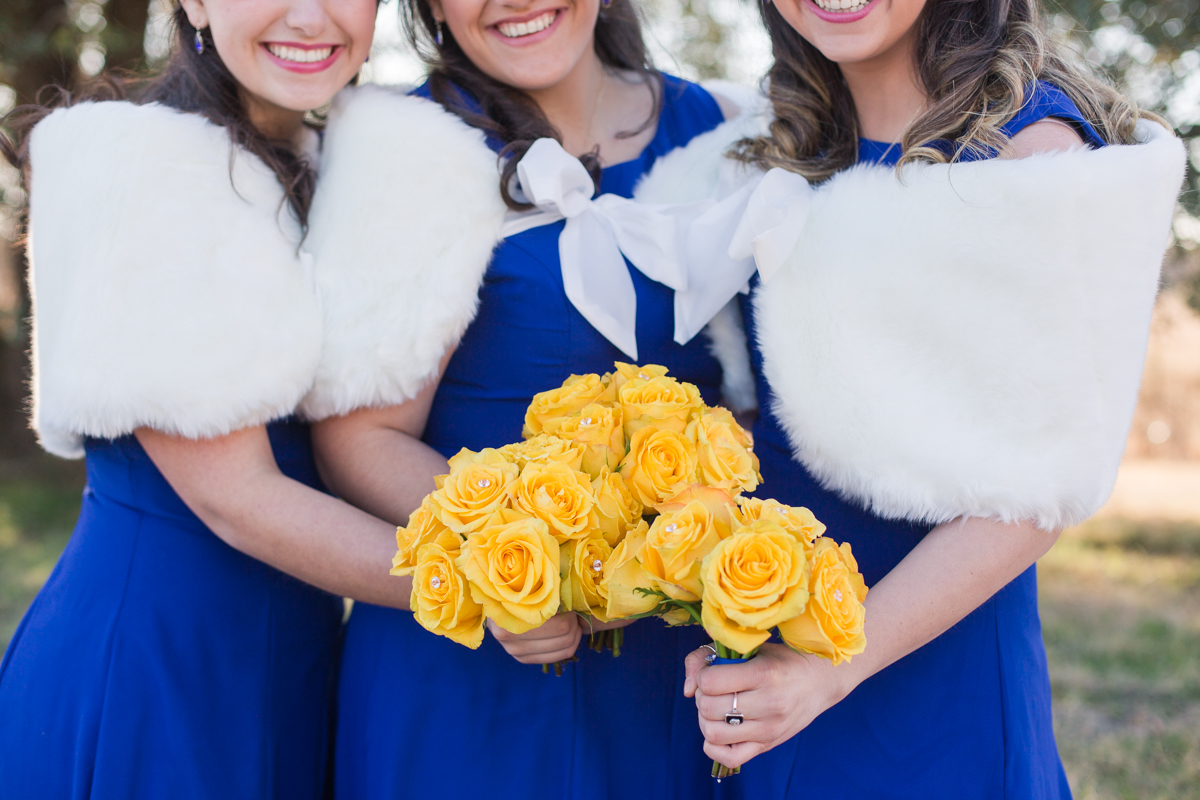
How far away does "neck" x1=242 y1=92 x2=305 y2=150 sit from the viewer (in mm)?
2168

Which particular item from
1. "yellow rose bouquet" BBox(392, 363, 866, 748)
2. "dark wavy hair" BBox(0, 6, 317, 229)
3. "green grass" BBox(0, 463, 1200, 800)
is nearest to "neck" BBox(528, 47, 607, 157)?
"dark wavy hair" BBox(0, 6, 317, 229)

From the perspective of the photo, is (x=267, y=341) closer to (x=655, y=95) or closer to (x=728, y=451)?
(x=728, y=451)

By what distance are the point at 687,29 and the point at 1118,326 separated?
5.47 metres

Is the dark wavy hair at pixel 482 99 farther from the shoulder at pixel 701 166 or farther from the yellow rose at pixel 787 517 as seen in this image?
the yellow rose at pixel 787 517

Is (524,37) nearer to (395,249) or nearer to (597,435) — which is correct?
(395,249)

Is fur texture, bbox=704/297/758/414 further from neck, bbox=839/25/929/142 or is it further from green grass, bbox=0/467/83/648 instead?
green grass, bbox=0/467/83/648

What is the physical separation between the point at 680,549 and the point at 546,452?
12.1 inches

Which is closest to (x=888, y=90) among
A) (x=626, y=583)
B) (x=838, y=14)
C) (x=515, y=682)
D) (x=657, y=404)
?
(x=838, y=14)

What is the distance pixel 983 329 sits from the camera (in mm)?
1623

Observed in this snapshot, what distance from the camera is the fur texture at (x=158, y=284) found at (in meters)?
1.76

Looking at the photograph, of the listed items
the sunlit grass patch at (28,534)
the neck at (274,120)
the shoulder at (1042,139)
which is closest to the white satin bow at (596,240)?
the neck at (274,120)

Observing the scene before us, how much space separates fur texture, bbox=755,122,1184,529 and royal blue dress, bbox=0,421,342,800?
49.6 inches

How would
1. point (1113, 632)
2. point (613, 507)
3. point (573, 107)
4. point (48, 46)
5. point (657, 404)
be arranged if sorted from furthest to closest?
point (48, 46) → point (1113, 632) → point (573, 107) → point (657, 404) → point (613, 507)

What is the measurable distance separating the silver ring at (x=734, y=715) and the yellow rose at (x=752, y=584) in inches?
6.5
